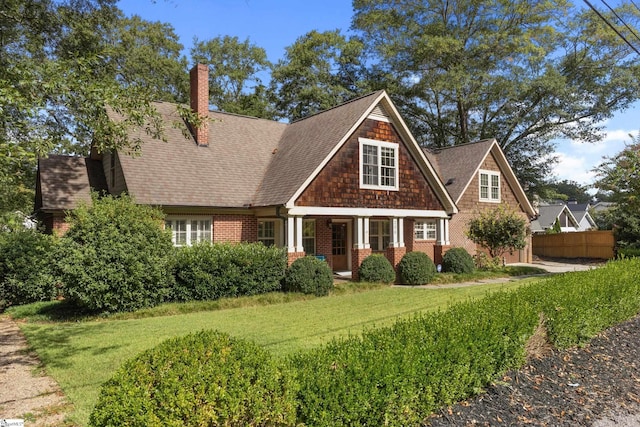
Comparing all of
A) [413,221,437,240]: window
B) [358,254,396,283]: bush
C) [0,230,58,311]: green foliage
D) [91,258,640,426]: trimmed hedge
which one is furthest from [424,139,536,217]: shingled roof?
[0,230,58,311]: green foliage

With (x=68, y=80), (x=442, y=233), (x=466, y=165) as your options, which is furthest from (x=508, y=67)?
(x=68, y=80)

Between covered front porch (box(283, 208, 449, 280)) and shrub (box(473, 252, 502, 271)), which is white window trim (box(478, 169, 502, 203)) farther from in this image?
covered front porch (box(283, 208, 449, 280))

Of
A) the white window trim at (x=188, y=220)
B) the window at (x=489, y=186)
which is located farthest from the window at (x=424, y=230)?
the white window trim at (x=188, y=220)

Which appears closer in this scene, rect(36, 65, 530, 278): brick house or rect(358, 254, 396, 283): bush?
rect(36, 65, 530, 278): brick house

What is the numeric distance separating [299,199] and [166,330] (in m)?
7.37

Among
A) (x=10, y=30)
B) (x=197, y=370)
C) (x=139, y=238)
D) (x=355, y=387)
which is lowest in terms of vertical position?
(x=355, y=387)

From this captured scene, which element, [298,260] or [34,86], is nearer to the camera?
[34,86]

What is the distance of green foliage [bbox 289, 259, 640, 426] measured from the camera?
3791 millimetres

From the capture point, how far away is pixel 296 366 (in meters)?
4.10

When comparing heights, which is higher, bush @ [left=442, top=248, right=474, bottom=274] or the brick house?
the brick house

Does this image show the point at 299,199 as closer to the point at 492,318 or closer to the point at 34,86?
the point at 34,86

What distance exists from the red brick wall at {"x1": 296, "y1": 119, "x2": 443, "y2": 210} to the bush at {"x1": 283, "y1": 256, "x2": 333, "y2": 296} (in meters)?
2.35

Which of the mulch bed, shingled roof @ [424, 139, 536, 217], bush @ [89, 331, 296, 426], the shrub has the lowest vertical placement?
the mulch bed

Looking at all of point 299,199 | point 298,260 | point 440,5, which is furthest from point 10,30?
point 440,5
